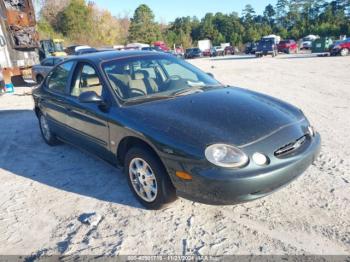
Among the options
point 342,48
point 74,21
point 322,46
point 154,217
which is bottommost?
Result: point 322,46

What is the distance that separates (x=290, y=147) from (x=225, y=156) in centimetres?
71

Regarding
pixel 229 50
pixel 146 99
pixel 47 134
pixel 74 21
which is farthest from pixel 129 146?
pixel 74 21

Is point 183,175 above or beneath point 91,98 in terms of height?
beneath

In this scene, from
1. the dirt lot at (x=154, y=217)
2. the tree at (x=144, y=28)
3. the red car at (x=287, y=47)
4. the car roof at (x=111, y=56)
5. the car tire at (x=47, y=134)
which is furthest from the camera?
the tree at (x=144, y=28)

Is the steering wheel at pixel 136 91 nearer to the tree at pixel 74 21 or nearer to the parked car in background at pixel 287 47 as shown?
the parked car in background at pixel 287 47

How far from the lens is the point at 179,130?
3.06 m

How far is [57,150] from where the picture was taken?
5.67m

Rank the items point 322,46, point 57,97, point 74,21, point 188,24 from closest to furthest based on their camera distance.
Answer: point 57,97 → point 322,46 → point 74,21 → point 188,24

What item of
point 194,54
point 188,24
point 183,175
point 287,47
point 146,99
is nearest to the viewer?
point 183,175

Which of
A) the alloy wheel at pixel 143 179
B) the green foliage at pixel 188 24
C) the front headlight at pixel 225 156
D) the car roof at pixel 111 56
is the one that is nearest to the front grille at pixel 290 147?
the front headlight at pixel 225 156

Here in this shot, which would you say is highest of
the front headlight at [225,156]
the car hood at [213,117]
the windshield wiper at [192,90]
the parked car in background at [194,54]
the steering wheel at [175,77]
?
the steering wheel at [175,77]

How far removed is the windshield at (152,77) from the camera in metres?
3.90

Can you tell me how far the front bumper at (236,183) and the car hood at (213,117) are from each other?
29cm

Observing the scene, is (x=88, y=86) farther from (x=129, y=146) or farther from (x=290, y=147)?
(x=290, y=147)
